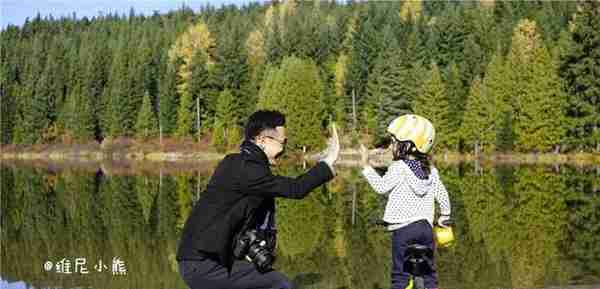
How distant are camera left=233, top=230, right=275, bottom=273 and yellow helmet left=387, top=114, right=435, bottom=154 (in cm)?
203

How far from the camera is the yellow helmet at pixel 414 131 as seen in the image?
7.67 metres

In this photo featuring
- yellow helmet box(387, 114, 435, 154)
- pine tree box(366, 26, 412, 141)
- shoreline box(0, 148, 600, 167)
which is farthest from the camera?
pine tree box(366, 26, 412, 141)

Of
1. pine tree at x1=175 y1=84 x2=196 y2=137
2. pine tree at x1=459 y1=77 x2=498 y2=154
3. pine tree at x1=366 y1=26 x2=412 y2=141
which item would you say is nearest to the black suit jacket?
pine tree at x1=459 y1=77 x2=498 y2=154

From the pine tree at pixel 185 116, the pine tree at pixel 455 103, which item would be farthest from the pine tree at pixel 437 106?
the pine tree at pixel 185 116

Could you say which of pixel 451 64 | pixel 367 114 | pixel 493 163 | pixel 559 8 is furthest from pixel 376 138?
pixel 559 8

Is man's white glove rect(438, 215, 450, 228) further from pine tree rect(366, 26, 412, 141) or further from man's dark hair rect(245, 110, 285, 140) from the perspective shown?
pine tree rect(366, 26, 412, 141)

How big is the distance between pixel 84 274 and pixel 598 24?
5548cm

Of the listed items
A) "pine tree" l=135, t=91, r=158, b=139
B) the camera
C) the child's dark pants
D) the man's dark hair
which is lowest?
"pine tree" l=135, t=91, r=158, b=139

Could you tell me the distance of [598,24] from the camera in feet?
209

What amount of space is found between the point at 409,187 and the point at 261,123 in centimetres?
198

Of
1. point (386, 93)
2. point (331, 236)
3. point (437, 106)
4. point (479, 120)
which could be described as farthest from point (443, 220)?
point (386, 93)

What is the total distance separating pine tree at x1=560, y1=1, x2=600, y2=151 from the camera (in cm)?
6278

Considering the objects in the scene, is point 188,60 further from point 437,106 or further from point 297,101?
point 437,106

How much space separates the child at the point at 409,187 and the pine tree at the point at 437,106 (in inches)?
2559
